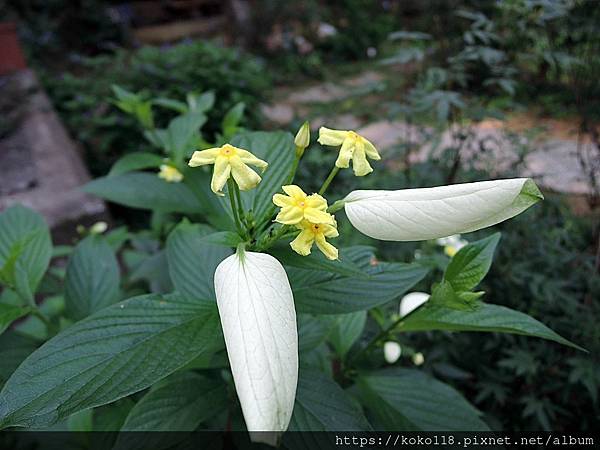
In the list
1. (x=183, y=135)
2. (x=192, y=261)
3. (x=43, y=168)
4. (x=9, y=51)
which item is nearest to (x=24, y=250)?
(x=192, y=261)

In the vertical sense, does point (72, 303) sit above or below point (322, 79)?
above

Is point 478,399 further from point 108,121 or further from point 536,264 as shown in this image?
point 108,121

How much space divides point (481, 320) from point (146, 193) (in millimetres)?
740

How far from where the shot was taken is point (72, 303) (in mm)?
829

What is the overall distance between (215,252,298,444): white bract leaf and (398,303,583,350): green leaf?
0.93 feet

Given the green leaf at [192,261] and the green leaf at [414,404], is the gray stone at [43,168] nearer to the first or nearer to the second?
the green leaf at [192,261]

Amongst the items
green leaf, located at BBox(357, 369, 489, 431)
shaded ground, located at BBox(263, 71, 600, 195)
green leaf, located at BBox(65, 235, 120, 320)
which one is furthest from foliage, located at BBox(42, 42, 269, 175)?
green leaf, located at BBox(357, 369, 489, 431)

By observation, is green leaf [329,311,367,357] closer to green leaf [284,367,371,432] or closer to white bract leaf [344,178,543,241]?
green leaf [284,367,371,432]

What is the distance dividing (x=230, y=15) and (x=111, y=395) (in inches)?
203

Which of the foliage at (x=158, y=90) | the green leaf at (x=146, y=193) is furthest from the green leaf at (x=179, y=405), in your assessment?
the foliage at (x=158, y=90)

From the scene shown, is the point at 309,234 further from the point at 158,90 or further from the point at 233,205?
the point at 158,90

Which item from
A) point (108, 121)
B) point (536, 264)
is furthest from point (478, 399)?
point (108, 121)

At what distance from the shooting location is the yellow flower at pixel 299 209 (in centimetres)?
47

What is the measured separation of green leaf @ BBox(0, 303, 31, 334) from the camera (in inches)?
26.0
